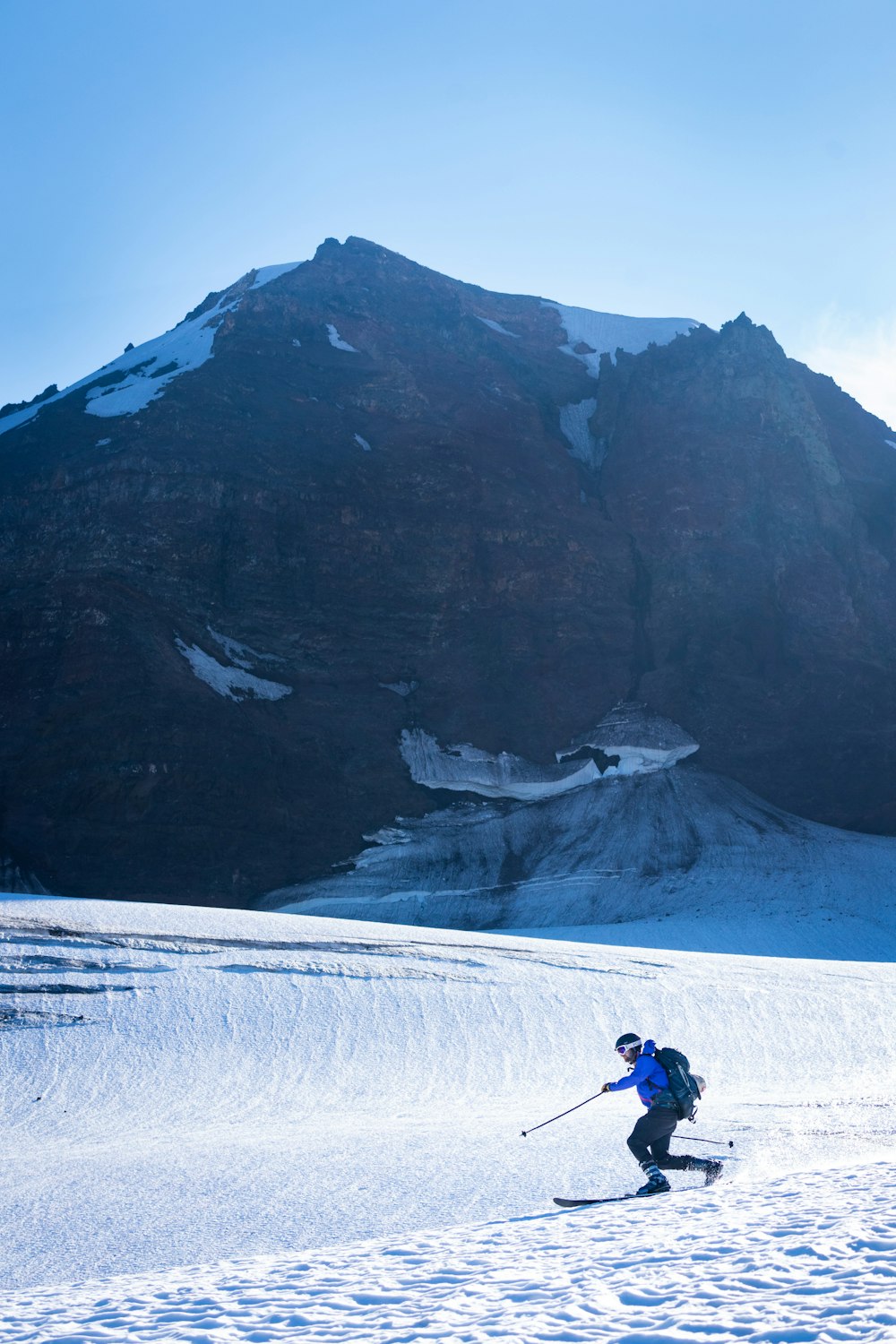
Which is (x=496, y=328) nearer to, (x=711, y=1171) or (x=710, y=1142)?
(x=710, y=1142)

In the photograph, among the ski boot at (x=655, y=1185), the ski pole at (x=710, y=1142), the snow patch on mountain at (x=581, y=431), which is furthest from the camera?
the snow patch on mountain at (x=581, y=431)

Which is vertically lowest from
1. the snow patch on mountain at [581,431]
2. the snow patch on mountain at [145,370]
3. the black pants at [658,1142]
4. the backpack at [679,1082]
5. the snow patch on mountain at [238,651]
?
the black pants at [658,1142]

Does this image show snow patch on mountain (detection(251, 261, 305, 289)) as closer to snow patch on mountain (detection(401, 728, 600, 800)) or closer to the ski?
snow patch on mountain (detection(401, 728, 600, 800))

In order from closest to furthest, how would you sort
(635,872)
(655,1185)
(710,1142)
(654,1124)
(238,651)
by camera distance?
(655,1185) → (654,1124) → (710,1142) → (635,872) → (238,651)

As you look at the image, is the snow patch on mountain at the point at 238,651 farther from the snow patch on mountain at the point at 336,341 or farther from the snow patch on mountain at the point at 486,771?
the snow patch on mountain at the point at 336,341

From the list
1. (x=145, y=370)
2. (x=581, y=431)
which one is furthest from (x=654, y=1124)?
(x=145, y=370)

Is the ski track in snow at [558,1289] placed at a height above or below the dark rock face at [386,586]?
below

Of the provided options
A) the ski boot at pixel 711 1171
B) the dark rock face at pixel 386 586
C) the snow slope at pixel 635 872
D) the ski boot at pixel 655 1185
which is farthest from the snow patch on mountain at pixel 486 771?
the ski boot at pixel 655 1185
